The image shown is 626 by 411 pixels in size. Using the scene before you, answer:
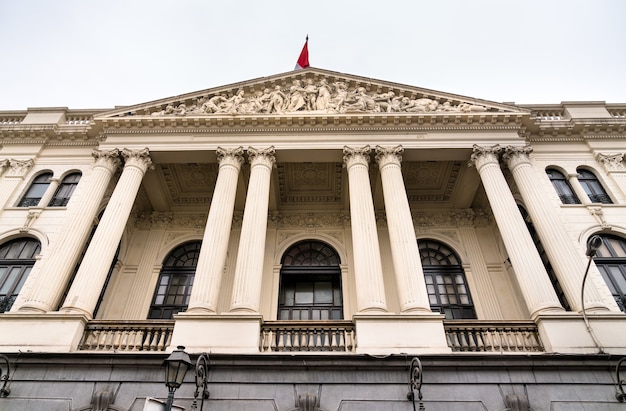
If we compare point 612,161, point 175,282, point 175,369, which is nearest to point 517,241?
point 612,161

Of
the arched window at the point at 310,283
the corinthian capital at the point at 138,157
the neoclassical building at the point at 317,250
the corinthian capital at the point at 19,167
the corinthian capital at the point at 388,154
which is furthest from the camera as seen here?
the corinthian capital at the point at 19,167

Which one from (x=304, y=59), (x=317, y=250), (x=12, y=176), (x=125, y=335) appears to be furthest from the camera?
(x=304, y=59)

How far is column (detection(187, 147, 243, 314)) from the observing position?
11.3 meters

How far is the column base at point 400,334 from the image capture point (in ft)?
32.9

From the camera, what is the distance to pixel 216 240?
1239cm

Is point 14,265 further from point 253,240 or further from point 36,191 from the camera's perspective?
point 253,240

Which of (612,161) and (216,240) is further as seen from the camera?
(612,161)

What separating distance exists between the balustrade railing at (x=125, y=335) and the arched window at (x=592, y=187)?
14.6 metres

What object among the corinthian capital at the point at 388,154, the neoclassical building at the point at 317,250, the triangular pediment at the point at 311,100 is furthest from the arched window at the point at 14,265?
the corinthian capital at the point at 388,154

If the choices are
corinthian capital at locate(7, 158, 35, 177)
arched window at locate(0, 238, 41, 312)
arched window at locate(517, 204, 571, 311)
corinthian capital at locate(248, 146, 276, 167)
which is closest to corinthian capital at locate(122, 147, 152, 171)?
corinthian capital at locate(248, 146, 276, 167)

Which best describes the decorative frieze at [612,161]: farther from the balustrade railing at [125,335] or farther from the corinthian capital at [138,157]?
the corinthian capital at [138,157]

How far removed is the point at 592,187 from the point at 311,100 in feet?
35.8

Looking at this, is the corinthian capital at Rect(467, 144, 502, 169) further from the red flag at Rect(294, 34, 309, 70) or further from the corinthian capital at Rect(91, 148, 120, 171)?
Result: the corinthian capital at Rect(91, 148, 120, 171)

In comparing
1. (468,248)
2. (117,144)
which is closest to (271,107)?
(117,144)
